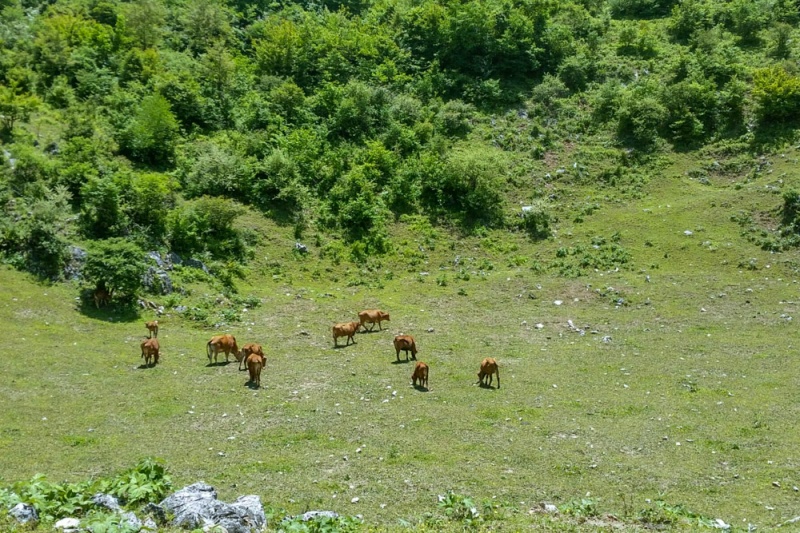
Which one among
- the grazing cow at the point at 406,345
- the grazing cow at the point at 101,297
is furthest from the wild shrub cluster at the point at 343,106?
the grazing cow at the point at 406,345

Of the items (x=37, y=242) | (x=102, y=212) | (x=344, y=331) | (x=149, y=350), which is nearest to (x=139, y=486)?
(x=149, y=350)

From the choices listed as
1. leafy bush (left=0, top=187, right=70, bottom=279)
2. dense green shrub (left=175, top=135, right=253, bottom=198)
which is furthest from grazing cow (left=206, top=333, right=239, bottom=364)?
dense green shrub (left=175, top=135, right=253, bottom=198)

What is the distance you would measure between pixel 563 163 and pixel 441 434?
1514 inches

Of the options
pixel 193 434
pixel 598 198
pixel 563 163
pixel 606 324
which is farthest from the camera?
pixel 563 163

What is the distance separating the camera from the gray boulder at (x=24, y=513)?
38.8 ft

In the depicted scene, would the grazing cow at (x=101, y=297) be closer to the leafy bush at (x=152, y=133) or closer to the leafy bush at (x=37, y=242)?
the leafy bush at (x=37, y=242)

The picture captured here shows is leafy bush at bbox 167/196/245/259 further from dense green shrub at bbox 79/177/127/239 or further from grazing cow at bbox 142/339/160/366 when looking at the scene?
grazing cow at bbox 142/339/160/366

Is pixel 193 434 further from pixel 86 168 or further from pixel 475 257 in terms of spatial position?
pixel 475 257

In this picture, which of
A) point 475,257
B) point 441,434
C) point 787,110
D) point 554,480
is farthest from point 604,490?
point 787,110

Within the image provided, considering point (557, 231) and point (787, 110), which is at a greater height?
point (787, 110)

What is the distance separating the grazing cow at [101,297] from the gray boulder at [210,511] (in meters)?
22.3

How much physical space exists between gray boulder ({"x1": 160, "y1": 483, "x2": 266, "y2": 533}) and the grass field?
2367 millimetres

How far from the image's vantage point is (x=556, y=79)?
63.0 m

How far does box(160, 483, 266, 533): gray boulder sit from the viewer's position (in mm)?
12562
